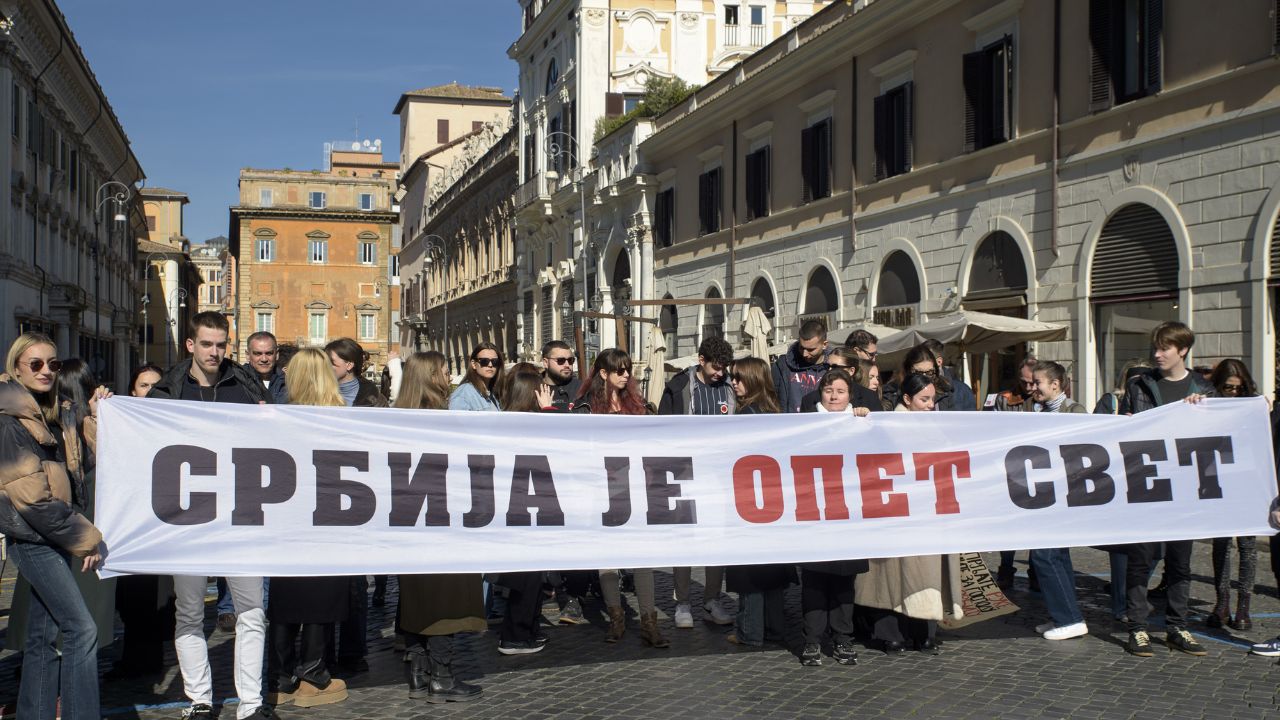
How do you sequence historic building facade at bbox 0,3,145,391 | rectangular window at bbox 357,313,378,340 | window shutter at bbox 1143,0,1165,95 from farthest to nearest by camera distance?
rectangular window at bbox 357,313,378,340 → historic building facade at bbox 0,3,145,391 → window shutter at bbox 1143,0,1165,95

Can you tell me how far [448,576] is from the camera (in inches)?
248

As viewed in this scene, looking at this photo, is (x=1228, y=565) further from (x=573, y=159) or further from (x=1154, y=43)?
(x=573, y=159)

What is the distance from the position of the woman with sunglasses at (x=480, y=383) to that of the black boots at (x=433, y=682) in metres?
1.58

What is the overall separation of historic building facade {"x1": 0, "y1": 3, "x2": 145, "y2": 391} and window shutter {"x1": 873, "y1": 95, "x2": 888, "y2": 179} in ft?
73.1

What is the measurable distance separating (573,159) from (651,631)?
37004 millimetres

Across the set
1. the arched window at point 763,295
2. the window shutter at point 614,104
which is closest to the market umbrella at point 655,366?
the arched window at point 763,295

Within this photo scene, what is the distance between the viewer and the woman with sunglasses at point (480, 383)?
24.4 ft

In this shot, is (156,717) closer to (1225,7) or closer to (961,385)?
(961,385)

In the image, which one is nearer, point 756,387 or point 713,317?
point 756,387

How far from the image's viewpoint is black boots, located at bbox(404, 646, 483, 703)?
249 inches

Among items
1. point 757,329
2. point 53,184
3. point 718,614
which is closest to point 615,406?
point 718,614

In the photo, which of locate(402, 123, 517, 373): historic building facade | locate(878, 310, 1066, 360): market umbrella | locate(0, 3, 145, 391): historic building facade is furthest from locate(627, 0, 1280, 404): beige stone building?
locate(402, 123, 517, 373): historic building facade

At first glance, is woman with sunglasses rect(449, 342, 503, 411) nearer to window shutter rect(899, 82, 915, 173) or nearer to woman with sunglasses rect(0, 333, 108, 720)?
woman with sunglasses rect(0, 333, 108, 720)

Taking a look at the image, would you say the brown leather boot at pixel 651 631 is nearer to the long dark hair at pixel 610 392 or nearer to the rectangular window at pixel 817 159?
the long dark hair at pixel 610 392
